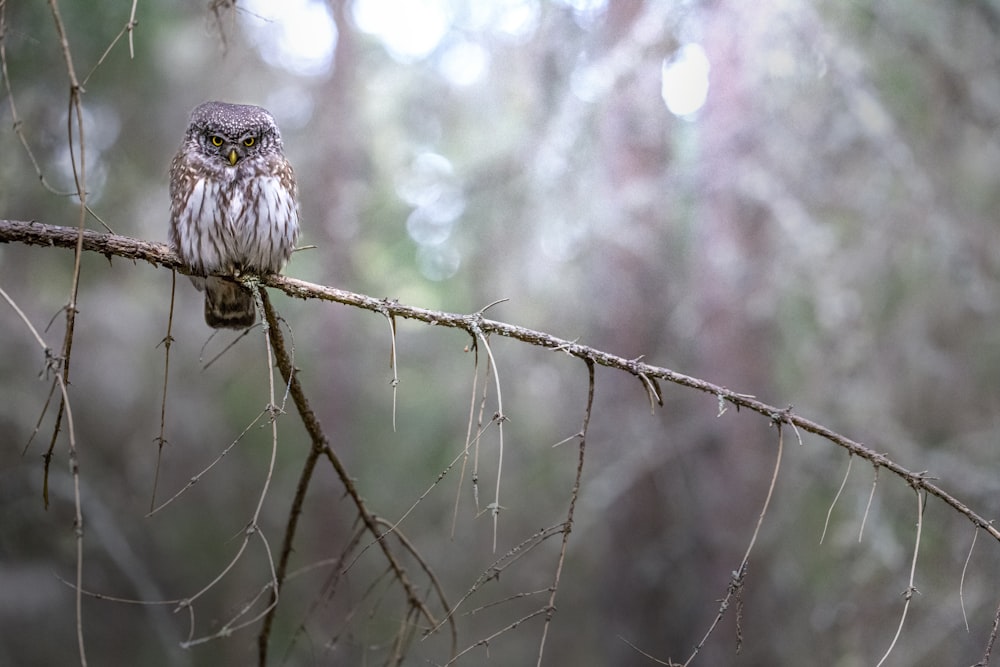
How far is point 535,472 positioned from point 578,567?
1391 millimetres

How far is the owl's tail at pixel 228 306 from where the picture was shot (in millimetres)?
2479

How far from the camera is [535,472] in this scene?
19.3ft

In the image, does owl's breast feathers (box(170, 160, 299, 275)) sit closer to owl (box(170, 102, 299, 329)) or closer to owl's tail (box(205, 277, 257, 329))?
owl (box(170, 102, 299, 329))

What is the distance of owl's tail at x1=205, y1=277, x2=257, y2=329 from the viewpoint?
Answer: 8.13ft

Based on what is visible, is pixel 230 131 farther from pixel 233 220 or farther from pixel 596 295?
pixel 596 295

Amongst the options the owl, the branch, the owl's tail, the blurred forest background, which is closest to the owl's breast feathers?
the owl

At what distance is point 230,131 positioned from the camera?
97.6 inches

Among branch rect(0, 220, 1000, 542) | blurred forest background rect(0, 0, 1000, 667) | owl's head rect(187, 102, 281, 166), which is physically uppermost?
blurred forest background rect(0, 0, 1000, 667)

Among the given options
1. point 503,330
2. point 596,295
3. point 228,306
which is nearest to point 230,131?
point 228,306

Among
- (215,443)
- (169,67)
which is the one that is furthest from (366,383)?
(169,67)

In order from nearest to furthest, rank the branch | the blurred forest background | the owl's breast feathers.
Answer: the branch, the owl's breast feathers, the blurred forest background

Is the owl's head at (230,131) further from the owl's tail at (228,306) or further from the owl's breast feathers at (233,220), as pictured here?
the owl's tail at (228,306)

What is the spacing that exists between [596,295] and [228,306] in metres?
2.97

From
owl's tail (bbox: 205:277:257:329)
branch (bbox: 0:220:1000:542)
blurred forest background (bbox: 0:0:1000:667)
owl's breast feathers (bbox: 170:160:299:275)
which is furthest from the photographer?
blurred forest background (bbox: 0:0:1000:667)
